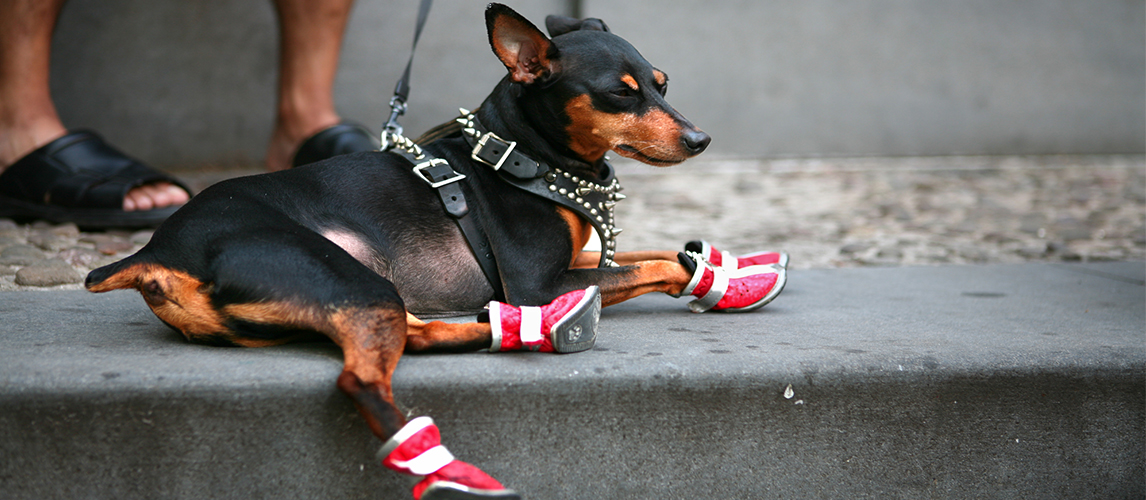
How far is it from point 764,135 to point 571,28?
4184 mm

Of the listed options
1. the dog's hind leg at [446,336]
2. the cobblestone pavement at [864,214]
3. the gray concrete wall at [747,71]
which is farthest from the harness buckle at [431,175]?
the gray concrete wall at [747,71]

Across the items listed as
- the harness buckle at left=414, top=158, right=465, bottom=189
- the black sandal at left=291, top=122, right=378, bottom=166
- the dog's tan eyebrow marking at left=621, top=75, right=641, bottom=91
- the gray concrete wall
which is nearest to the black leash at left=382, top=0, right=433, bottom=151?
the harness buckle at left=414, top=158, right=465, bottom=189

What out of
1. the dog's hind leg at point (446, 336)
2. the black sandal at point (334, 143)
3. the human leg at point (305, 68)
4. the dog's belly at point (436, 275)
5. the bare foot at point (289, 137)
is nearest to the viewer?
the dog's hind leg at point (446, 336)

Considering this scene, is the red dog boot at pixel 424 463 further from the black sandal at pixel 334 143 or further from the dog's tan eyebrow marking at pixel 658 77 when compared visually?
the black sandal at pixel 334 143

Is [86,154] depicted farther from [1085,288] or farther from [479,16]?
[1085,288]

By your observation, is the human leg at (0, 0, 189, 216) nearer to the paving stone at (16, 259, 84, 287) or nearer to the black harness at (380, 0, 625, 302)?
the paving stone at (16, 259, 84, 287)

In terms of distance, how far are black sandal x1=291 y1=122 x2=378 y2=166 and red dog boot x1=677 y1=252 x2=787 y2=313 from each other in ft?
6.41

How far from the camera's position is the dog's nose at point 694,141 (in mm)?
2121

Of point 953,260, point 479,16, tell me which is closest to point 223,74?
point 479,16

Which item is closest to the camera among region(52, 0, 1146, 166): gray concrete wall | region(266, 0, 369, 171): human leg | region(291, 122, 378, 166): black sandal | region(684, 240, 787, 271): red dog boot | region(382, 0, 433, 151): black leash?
region(382, 0, 433, 151): black leash

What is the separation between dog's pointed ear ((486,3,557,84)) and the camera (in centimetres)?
208

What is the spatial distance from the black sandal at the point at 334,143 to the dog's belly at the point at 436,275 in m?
1.72

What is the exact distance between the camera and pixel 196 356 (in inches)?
66.4

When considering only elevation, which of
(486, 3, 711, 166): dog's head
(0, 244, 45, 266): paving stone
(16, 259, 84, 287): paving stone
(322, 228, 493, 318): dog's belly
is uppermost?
(486, 3, 711, 166): dog's head
